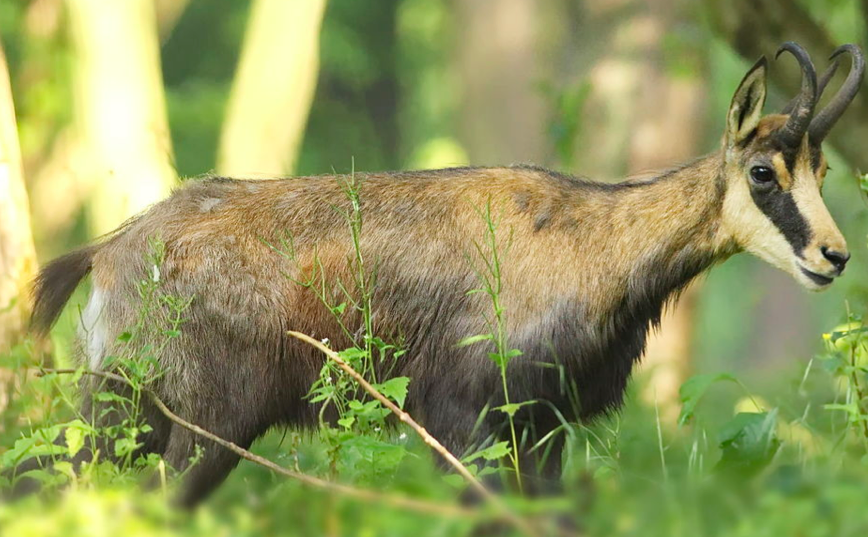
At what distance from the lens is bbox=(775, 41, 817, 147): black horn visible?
5801 mm

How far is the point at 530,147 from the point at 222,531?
11445mm

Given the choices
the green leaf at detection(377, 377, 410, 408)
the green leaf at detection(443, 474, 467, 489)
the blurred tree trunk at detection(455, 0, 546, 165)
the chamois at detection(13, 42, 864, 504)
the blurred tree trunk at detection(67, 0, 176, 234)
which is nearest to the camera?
the green leaf at detection(443, 474, 467, 489)

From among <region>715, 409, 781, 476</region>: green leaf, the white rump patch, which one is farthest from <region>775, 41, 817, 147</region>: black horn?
the white rump patch

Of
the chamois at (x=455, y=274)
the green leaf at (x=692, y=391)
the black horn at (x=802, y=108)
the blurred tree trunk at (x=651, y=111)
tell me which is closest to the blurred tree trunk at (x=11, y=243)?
the chamois at (x=455, y=274)

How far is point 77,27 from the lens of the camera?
44.9ft

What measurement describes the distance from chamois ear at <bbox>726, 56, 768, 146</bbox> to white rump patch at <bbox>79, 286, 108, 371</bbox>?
3.08 m

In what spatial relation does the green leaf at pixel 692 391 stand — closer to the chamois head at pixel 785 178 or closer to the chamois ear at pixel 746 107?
the chamois head at pixel 785 178

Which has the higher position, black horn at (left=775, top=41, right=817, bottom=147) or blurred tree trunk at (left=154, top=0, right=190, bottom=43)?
blurred tree trunk at (left=154, top=0, right=190, bottom=43)

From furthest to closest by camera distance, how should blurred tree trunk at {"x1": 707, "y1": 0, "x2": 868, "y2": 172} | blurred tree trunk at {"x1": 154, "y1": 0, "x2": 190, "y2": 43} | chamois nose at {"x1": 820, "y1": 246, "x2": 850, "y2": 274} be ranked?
1. blurred tree trunk at {"x1": 154, "y1": 0, "x2": 190, "y2": 43}
2. blurred tree trunk at {"x1": 707, "y1": 0, "x2": 868, "y2": 172}
3. chamois nose at {"x1": 820, "y1": 246, "x2": 850, "y2": 274}

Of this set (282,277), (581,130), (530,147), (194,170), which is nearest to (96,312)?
(282,277)

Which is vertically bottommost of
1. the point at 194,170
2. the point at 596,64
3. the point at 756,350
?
the point at 756,350

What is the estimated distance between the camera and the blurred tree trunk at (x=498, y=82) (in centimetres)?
1512

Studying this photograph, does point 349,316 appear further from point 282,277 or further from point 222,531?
point 222,531

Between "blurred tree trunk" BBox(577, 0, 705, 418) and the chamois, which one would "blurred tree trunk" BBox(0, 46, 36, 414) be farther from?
"blurred tree trunk" BBox(577, 0, 705, 418)
